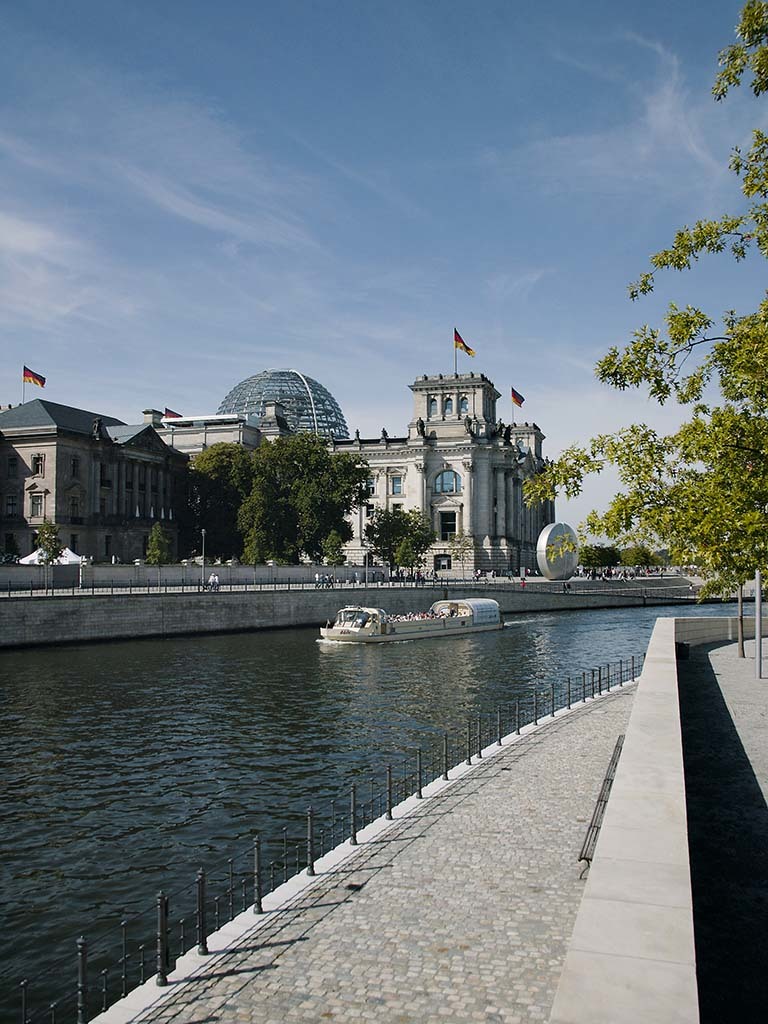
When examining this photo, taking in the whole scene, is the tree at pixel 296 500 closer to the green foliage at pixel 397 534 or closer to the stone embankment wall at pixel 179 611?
the green foliage at pixel 397 534

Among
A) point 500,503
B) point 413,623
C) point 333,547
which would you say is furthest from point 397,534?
point 413,623

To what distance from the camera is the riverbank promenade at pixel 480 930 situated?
9.27 meters

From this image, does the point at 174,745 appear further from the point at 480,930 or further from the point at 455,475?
the point at 455,475

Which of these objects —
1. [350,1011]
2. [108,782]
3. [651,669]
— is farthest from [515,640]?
[350,1011]

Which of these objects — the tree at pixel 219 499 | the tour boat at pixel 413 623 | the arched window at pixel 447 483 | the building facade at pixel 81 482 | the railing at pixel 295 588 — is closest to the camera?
the tour boat at pixel 413 623

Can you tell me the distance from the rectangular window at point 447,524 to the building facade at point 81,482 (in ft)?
155

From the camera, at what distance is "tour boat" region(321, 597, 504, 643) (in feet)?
202

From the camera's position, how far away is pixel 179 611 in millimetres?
64375

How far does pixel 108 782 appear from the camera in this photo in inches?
927

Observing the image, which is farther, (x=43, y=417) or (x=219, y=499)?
(x=219, y=499)

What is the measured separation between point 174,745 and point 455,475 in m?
118

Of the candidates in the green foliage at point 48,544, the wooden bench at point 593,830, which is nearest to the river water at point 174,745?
the wooden bench at point 593,830

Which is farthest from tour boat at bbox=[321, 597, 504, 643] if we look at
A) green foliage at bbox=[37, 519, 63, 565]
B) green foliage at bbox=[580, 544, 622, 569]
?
green foliage at bbox=[580, 544, 622, 569]

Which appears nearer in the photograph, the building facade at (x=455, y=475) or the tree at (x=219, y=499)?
the tree at (x=219, y=499)
